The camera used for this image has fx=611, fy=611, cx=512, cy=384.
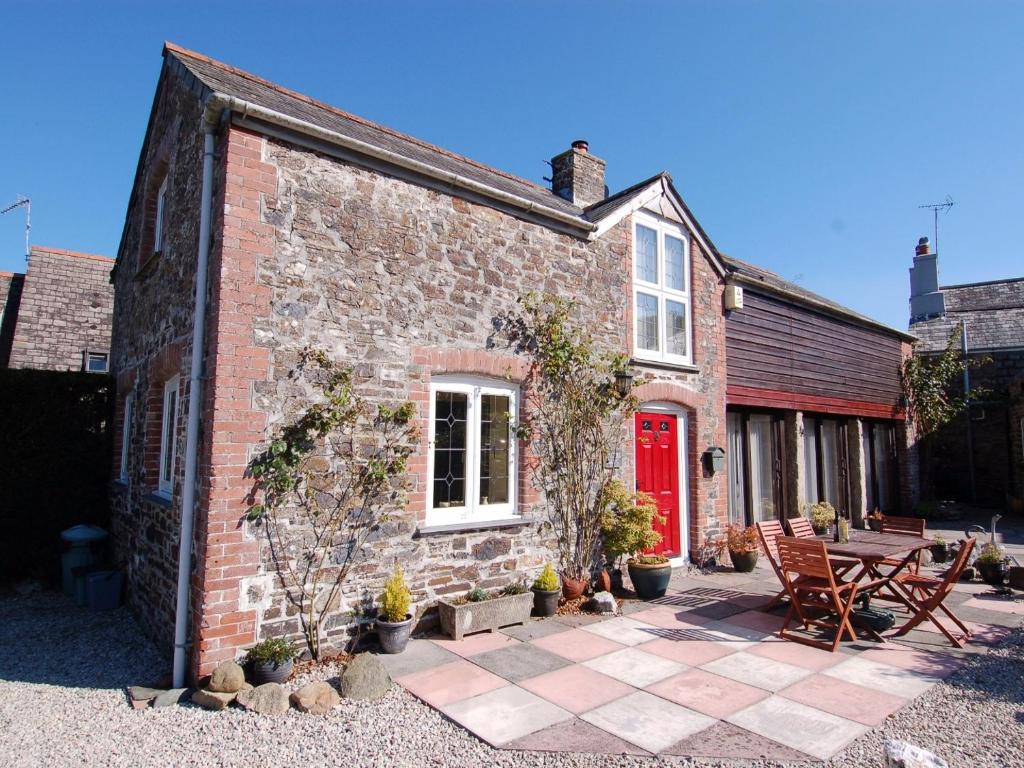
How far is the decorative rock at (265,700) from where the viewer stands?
465 centimetres

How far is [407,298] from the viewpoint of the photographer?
6.49 metres

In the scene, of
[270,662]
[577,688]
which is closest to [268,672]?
[270,662]

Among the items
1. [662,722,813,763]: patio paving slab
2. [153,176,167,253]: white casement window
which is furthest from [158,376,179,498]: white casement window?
[662,722,813,763]: patio paving slab

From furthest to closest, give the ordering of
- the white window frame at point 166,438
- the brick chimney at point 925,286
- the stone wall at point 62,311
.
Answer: the brick chimney at point 925,286 → the stone wall at point 62,311 → the white window frame at point 166,438

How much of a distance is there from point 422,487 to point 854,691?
4232mm

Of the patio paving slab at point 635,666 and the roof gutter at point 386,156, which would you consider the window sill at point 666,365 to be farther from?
the patio paving slab at point 635,666

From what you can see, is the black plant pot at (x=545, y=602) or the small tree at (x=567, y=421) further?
the small tree at (x=567, y=421)

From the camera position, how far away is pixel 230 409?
5266 mm

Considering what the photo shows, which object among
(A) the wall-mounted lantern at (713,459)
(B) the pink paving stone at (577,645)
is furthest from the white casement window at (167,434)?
(A) the wall-mounted lantern at (713,459)

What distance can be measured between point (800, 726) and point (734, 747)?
65 centimetres

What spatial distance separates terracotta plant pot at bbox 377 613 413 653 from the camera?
5.75m

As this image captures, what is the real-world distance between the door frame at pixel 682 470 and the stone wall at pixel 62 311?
14.6 meters

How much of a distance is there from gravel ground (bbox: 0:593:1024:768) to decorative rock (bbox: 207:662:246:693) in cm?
20

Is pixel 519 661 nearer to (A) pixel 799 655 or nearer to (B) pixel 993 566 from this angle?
(A) pixel 799 655
